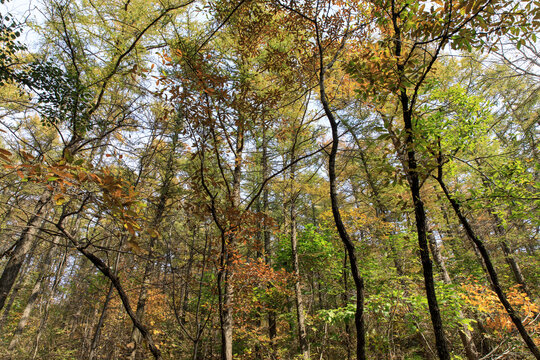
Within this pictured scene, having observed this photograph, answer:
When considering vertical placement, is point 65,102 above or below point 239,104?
above

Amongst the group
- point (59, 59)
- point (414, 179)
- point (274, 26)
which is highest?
point (59, 59)

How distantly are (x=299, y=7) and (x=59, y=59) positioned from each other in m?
4.28

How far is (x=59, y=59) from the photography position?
4141mm

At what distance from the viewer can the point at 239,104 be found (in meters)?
2.94

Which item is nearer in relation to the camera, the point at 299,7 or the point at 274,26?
the point at 299,7

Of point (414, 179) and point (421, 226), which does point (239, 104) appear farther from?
point (421, 226)

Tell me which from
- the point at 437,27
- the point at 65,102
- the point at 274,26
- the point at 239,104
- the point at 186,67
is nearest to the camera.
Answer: the point at 437,27

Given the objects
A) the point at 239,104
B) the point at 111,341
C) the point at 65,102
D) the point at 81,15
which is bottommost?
the point at 111,341

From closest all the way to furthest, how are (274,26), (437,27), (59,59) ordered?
1. (437,27)
2. (274,26)
3. (59,59)

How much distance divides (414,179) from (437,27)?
1451 mm

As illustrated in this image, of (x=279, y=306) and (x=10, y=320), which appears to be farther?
(x=10, y=320)

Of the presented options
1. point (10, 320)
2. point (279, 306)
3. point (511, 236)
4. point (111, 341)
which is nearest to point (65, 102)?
point (279, 306)

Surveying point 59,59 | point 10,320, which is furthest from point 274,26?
point 10,320

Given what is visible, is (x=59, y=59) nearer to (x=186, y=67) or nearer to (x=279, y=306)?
(x=186, y=67)
